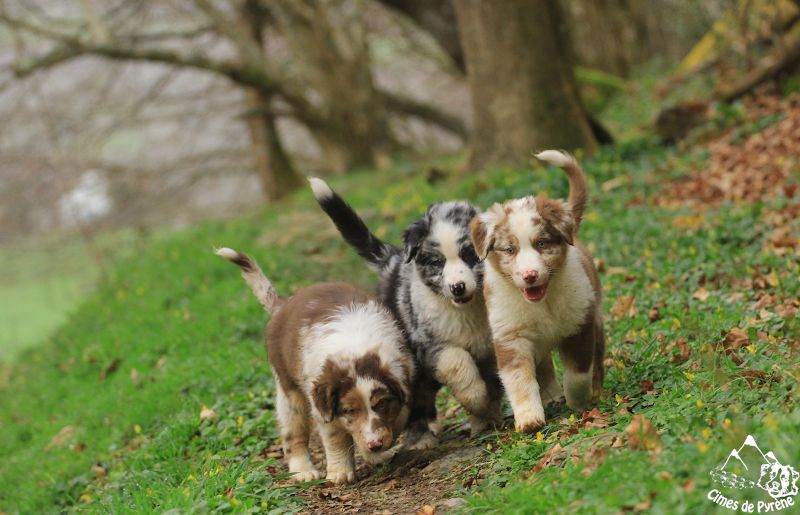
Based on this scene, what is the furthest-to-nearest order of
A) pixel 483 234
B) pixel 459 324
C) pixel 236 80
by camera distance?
pixel 236 80 → pixel 459 324 → pixel 483 234

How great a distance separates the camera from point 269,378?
314 inches

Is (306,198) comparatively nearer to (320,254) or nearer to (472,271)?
(320,254)

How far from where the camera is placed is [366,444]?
5371 mm

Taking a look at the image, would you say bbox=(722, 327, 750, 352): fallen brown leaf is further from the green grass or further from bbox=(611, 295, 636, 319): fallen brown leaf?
the green grass

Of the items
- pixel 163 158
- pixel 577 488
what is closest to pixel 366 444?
pixel 577 488

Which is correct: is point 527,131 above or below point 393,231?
above

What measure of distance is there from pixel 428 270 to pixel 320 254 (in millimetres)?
5971

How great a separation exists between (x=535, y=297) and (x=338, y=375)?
1.26m

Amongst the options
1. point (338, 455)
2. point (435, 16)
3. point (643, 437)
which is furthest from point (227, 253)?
point (435, 16)

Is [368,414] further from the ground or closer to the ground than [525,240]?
closer to the ground

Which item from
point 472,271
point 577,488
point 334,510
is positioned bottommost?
point 334,510

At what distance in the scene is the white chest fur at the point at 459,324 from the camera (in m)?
5.91

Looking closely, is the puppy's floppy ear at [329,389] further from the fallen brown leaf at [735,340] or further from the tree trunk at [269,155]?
the tree trunk at [269,155]

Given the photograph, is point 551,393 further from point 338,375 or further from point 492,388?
point 338,375
